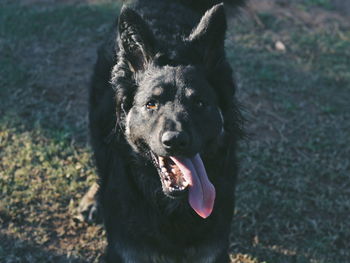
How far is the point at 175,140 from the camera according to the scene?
3.43m

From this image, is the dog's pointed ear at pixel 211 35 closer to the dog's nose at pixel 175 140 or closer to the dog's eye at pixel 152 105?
the dog's eye at pixel 152 105

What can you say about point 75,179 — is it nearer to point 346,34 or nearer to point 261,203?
point 261,203

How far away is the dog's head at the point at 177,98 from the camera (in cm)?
361

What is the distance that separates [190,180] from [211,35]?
1.09 meters

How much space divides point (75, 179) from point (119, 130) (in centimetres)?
202

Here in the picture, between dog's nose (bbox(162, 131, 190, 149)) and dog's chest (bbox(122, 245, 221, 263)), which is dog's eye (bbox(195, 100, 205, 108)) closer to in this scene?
dog's nose (bbox(162, 131, 190, 149))

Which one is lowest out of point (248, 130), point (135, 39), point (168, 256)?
point (248, 130)

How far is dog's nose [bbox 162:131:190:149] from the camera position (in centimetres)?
343

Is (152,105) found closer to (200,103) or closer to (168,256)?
(200,103)

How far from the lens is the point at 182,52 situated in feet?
Result: 13.0

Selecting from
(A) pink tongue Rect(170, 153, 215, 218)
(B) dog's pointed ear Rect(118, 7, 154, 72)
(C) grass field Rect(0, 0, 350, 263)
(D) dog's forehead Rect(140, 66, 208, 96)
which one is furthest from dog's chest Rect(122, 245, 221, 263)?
(B) dog's pointed ear Rect(118, 7, 154, 72)

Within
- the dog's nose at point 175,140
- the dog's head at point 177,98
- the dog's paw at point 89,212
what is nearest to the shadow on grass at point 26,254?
the dog's paw at point 89,212

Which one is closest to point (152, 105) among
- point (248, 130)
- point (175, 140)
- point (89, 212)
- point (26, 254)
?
point (175, 140)

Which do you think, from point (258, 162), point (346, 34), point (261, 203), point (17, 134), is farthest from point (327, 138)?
point (17, 134)
